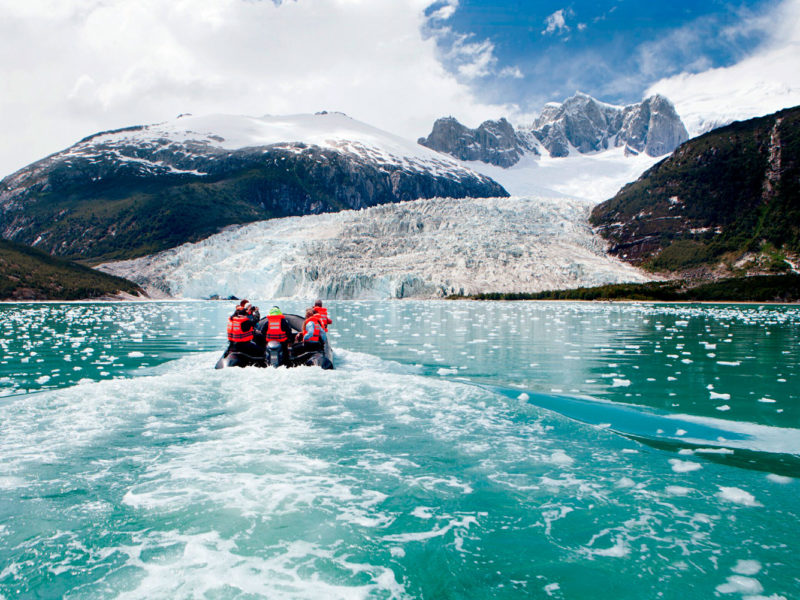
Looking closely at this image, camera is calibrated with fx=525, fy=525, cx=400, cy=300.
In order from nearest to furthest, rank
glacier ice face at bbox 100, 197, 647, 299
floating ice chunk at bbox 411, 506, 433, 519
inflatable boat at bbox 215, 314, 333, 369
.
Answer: floating ice chunk at bbox 411, 506, 433, 519 < inflatable boat at bbox 215, 314, 333, 369 < glacier ice face at bbox 100, 197, 647, 299

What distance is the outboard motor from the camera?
1345 cm

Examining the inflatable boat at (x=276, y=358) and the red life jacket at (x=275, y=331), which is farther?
the red life jacket at (x=275, y=331)

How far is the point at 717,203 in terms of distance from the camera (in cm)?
11025

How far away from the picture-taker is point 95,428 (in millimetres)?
7887

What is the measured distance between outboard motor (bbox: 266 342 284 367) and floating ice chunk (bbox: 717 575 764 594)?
10.9m

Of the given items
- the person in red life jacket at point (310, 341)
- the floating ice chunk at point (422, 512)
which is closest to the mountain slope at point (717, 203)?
the person in red life jacket at point (310, 341)

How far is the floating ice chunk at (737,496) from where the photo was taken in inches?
217

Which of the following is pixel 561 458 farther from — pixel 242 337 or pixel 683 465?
pixel 242 337

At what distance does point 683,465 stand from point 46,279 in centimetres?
8815

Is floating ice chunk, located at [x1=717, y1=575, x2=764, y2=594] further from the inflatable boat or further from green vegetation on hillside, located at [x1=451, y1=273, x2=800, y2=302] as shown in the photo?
green vegetation on hillside, located at [x1=451, y1=273, x2=800, y2=302]

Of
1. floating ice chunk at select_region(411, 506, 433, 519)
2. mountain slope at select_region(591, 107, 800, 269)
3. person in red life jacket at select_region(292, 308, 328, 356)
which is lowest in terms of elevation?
floating ice chunk at select_region(411, 506, 433, 519)

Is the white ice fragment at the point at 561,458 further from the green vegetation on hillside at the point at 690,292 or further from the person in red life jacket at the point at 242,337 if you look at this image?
the green vegetation on hillside at the point at 690,292

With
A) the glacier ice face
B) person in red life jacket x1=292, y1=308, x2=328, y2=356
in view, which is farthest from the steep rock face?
person in red life jacket x1=292, y1=308, x2=328, y2=356

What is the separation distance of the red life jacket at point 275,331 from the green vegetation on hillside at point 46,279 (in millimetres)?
71781
